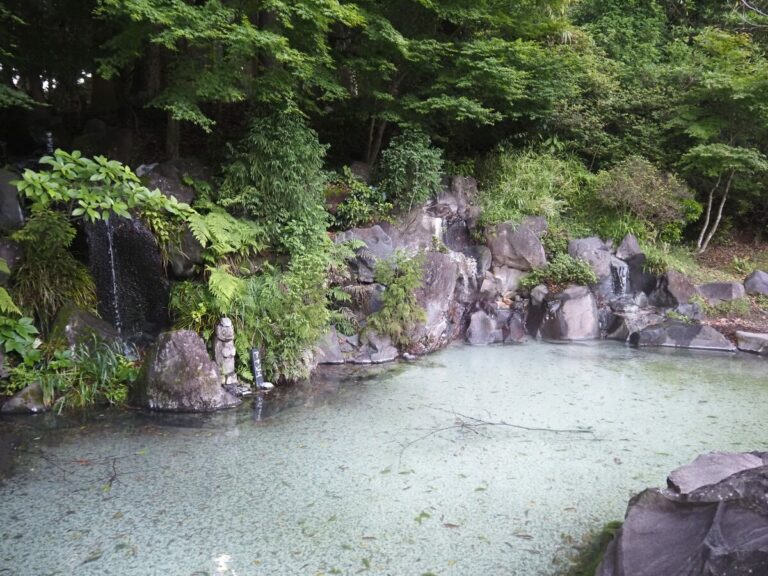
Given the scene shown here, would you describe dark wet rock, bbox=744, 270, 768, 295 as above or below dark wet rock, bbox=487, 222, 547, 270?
below

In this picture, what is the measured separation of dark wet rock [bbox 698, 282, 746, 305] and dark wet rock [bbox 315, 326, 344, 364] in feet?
21.5

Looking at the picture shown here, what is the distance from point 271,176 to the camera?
23.1 feet

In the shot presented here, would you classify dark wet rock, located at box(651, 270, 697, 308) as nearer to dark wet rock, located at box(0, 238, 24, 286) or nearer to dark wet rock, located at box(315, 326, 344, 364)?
dark wet rock, located at box(315, 326, 344, 364)

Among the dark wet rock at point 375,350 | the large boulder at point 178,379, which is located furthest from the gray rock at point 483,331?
the large boulder at point 178,379

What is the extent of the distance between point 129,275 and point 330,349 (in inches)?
104

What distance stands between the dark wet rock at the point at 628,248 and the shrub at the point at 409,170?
12.1ft

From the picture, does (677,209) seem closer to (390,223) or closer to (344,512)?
(390,223)

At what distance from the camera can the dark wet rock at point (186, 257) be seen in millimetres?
6305

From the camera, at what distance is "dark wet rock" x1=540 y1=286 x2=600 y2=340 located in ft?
28.1

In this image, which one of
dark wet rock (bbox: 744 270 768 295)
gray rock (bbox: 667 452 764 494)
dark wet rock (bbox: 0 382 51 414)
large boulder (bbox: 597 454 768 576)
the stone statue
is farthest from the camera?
dark wet rock (bbox: 744 270 768 295)

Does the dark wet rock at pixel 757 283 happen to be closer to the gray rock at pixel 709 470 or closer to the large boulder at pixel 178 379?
the gray rock at pixel 709 470

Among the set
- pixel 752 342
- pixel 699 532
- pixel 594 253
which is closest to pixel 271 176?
pixel 594 253

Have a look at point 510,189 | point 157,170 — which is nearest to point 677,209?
point 510,189

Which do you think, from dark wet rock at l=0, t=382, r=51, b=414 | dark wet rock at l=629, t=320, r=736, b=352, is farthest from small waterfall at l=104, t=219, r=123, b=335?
dark wet rock at l=629, t=320, r=736, b=352
